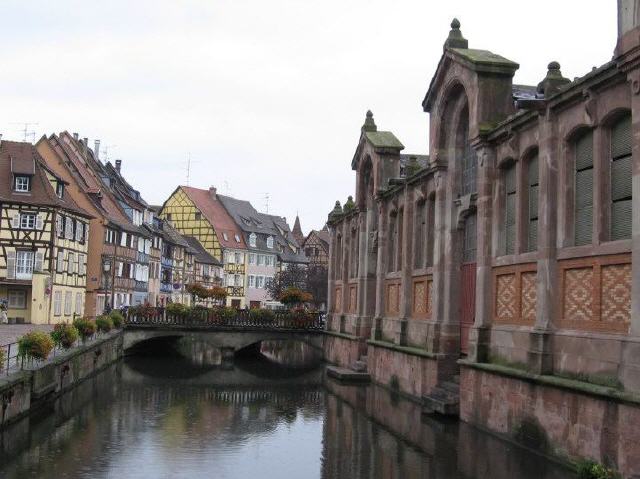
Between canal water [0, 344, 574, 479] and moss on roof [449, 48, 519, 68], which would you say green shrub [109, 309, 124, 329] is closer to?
canal water [0, 344, 574, 479]

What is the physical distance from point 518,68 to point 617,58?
321 inches

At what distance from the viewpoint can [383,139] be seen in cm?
3809

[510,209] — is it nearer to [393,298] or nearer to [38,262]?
[393,298]

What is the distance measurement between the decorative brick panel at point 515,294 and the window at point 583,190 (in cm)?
230

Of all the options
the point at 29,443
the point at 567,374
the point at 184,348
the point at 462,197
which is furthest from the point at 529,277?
the point at 184,348

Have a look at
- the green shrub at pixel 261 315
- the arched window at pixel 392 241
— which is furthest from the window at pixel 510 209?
the green shrub at pixel 261 315

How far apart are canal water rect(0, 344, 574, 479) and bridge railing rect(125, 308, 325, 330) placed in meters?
15.5

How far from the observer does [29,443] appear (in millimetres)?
18547

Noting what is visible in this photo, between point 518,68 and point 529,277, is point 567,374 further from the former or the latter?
point 518,68

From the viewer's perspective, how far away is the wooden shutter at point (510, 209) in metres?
21.5

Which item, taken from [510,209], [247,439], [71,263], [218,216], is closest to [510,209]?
[510,209]

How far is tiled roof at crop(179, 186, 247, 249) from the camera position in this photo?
9194cm

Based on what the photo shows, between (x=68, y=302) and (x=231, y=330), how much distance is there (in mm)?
12993

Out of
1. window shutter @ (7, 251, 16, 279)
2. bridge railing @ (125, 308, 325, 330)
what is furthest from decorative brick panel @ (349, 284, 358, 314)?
window shutter @ (7, 251, 16, 279)
